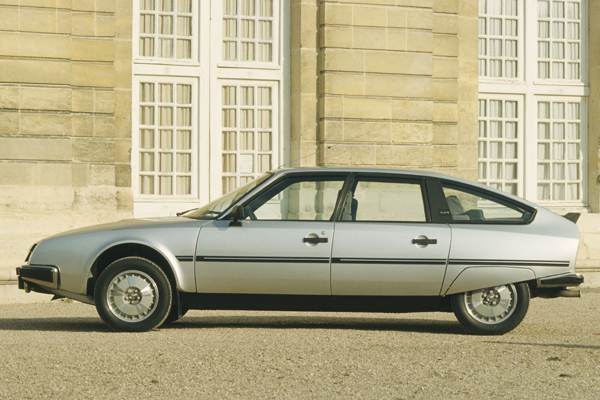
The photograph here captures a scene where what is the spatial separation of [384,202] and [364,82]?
685 cm

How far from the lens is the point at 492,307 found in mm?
7289

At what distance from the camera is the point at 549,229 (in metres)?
7.31

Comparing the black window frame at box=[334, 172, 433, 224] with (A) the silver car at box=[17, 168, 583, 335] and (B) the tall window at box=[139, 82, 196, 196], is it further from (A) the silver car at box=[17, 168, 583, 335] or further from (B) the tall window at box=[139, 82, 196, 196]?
(B) the tall window at box=[139, 82, 196, 196]

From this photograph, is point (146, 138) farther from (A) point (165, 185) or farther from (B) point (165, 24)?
(B) point (165, 24)

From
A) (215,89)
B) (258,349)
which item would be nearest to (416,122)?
(215,89)

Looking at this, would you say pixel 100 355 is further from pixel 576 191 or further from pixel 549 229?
pixel 576 191

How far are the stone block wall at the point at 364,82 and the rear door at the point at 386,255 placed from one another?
6568 mm

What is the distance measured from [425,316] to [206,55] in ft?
21.6

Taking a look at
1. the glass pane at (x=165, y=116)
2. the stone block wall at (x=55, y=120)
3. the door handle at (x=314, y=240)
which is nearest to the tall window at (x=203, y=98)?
the glass pane at (x=165, y=116)

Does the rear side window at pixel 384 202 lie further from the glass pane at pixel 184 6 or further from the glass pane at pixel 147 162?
the glass pane at pixel 184 6

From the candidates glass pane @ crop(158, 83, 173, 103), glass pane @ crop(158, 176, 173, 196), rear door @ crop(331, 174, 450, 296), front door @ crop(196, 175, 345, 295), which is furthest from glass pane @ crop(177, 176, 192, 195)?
rear door @ crop(331, 174, 450, 296)

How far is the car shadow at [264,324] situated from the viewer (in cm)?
772

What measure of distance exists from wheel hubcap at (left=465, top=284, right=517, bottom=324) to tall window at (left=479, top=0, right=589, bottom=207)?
831 cm

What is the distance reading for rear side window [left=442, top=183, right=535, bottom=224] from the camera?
7.35 m
